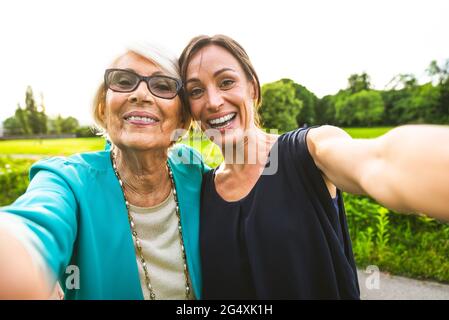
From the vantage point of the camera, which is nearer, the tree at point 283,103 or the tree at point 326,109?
the tree at point 326,109

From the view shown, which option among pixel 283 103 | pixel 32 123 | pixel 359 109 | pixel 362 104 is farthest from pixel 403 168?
pixel 283 103

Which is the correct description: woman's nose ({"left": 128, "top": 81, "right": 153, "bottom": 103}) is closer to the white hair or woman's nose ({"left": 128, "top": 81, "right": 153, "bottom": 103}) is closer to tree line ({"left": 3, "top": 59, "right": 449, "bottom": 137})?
the white hair

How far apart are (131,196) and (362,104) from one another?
14.1m

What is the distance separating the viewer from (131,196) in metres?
1.74

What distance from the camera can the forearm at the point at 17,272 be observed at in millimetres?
847

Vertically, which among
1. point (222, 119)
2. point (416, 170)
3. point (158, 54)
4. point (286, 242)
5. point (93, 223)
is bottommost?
point (286, 242)

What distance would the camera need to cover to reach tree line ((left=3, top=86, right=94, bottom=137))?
8961 mm

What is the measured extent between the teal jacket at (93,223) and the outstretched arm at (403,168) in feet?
2.91

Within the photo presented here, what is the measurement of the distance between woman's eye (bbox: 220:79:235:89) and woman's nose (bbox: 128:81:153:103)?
1.31ft

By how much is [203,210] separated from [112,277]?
21.8 inches

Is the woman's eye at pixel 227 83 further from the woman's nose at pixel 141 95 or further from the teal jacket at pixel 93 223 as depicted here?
the teal jacket at pixel 93 223

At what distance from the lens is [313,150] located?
1436 mm

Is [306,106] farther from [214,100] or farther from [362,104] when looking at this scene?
[214,100]

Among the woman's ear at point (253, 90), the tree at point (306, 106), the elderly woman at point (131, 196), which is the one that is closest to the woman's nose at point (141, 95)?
the elderly woman at point (131, 196)
